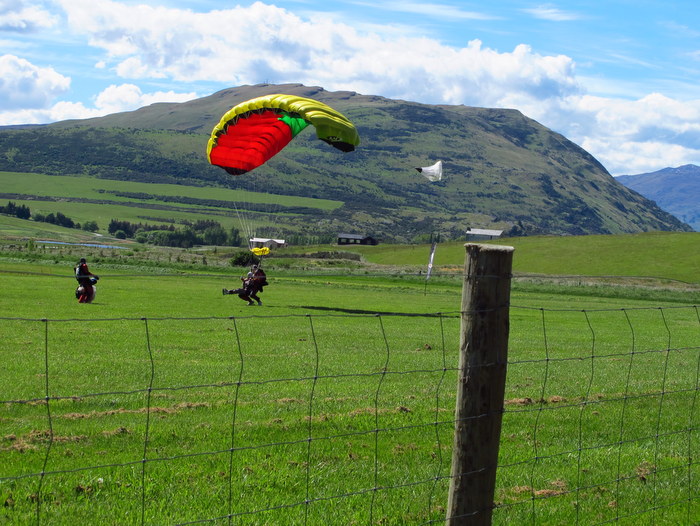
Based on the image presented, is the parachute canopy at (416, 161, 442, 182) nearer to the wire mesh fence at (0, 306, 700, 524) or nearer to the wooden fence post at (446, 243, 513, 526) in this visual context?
the wire mesh fence at (0, 306, 700, 524)

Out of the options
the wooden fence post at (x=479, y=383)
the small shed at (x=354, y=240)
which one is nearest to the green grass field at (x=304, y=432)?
the wooden fence post at (x=479, y=383)

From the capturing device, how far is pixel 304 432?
1032cm

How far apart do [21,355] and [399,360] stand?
8739 mm

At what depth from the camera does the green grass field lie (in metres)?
7.44

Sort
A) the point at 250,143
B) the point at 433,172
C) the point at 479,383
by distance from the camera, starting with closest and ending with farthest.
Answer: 1. the point at 479,383
2. the point at 250,143
3. the point at 433,172

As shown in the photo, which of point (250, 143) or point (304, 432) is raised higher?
point (250, 143)

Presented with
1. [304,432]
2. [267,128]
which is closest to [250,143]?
[267,128]

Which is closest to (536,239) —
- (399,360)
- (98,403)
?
(399,360)

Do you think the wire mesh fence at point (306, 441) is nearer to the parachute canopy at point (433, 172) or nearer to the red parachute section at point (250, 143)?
the red parachute section at point (250, 143)

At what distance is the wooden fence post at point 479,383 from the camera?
6039 mm

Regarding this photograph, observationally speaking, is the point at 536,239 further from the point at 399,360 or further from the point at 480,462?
the point at 480,462

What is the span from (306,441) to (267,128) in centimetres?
2130

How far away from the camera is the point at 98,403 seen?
39.1ft

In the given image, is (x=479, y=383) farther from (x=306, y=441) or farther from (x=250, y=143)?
(x=250, y=143)
